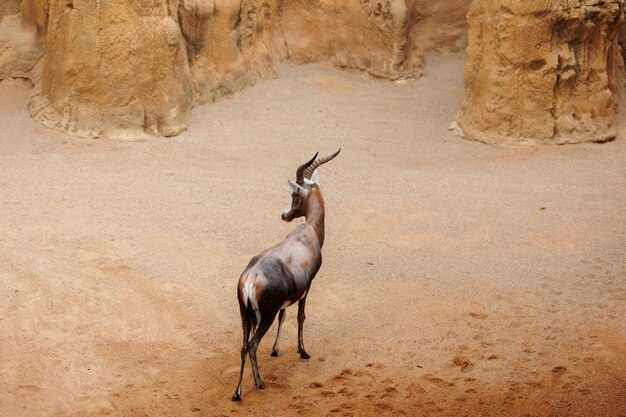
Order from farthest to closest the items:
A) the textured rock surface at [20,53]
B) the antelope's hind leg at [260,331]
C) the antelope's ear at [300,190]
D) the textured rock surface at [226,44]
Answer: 1. the textured rock surface at [226,44]
2. the textured rock surface at [20,53]
3. the antelope's ear at [300,190]
4. the antelope's hind leg at [260,331]

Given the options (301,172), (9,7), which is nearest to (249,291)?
(301,172)

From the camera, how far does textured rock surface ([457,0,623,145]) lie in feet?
46.7

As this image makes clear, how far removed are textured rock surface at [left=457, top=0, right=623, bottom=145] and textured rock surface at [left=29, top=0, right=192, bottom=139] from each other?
493 cm

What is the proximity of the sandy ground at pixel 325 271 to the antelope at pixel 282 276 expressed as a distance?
467mm

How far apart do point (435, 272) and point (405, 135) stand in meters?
5.49

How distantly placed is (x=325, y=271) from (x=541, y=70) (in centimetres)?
631

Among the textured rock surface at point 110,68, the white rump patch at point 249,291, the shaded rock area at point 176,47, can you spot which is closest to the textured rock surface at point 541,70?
the shaded rock area at point 176,47

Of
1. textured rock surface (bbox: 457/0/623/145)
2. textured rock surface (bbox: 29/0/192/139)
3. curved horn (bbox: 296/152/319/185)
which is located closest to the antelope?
curved horn (bbox: 296/152/319/185)

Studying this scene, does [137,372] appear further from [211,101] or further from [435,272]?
[211,101]

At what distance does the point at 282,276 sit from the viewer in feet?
24.7

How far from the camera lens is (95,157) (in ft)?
42.9

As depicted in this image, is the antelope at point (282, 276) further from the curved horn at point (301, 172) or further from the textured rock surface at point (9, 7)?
the textured rock surface at point (9, 7)

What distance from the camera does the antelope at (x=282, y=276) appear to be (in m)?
7.36

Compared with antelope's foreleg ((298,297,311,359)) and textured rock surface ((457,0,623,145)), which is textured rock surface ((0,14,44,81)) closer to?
textured rock surface ((457,0,623,145))
